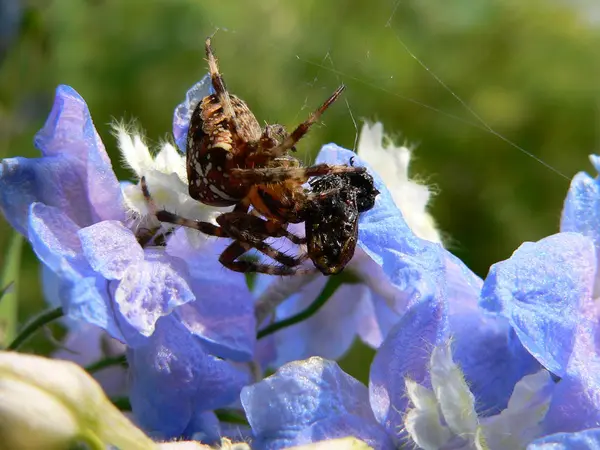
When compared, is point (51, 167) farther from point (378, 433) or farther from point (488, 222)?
point (488, 222)

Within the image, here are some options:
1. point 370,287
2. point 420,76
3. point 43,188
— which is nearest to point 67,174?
point 43,188

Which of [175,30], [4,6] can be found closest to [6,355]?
[4,6]

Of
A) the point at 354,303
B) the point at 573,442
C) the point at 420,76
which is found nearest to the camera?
the point at 573,442

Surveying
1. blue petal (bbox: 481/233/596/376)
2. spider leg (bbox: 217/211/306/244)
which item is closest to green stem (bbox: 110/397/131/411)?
spider leg (bbox: 217/211/306/244)

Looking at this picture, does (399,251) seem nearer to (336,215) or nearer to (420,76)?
(336,215)

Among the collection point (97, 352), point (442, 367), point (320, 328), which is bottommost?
point (97, 352)

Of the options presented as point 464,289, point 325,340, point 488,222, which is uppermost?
point 464,289
